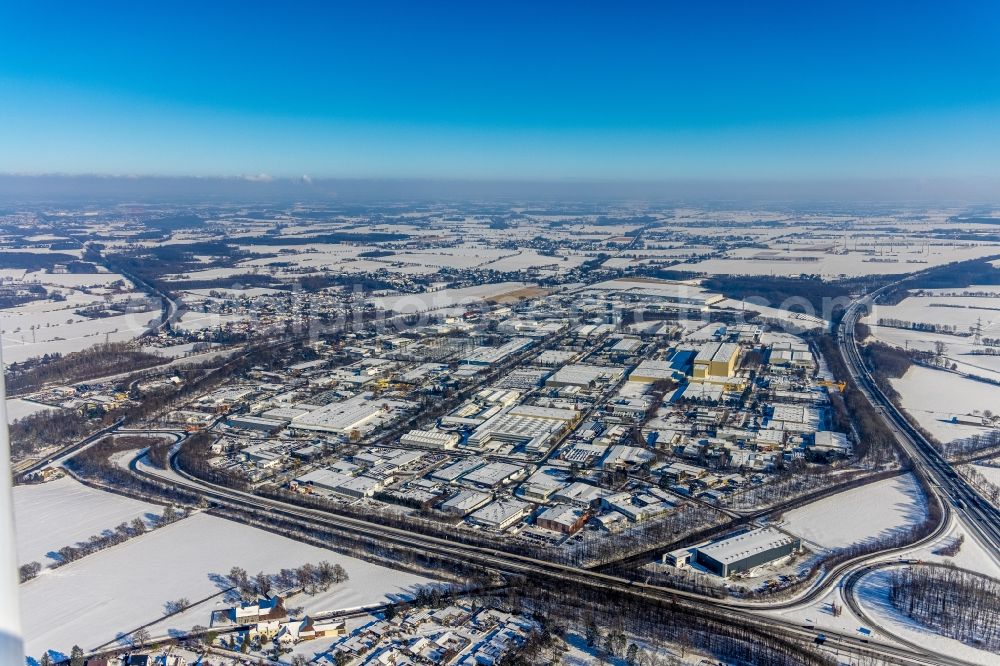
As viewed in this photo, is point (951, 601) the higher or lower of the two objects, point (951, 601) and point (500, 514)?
the higher

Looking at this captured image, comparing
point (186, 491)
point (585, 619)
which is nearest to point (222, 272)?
point (186, 491)

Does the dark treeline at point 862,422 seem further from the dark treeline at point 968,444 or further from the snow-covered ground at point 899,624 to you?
the snow-covered ground at point 899,624

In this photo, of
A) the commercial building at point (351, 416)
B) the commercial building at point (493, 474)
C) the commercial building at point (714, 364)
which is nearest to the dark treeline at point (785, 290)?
the commercial building at point (714, 364)

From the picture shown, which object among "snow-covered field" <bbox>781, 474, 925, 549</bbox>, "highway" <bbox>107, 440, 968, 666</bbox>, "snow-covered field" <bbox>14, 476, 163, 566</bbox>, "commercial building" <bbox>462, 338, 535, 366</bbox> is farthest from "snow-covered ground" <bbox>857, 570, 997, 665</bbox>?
"commercial building" <bbox>462, 338, 535, 366</bbox>

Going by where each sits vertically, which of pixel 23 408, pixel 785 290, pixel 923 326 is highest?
pixel 785 290

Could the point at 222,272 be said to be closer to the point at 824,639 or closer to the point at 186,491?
the point at 186,491

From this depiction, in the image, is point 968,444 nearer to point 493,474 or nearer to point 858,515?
point 858,515

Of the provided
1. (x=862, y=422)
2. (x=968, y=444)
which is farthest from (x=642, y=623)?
(x=968, y=444)
